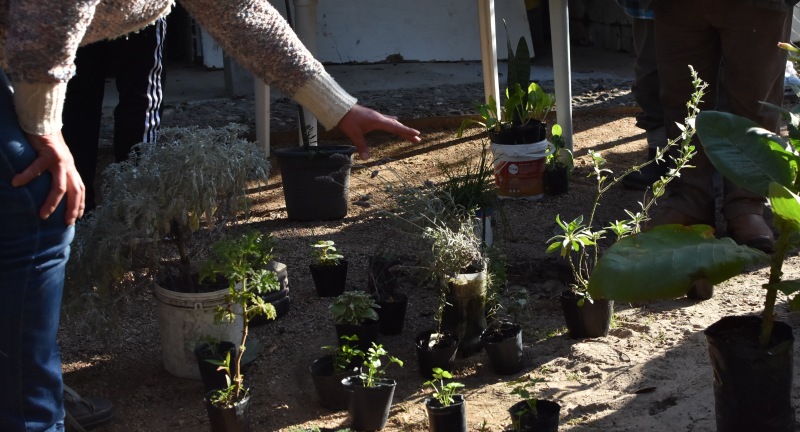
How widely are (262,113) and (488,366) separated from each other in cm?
251

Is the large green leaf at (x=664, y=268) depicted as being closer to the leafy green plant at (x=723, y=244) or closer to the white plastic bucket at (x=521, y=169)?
the leafy green plant at (x=723, y=244)

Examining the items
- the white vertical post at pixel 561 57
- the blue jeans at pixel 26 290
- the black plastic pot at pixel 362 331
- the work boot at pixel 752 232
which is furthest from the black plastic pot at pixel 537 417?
the white vertical post at pixel 561 57

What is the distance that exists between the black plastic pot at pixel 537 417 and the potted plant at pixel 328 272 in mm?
1212

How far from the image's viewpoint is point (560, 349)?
2949 millimetres

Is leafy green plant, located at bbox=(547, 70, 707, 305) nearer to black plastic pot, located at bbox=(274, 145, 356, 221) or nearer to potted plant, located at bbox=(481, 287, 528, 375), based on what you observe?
potted plant, located at bbox=(481, 287, 528, 375)

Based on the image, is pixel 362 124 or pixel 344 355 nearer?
pixel 362 124

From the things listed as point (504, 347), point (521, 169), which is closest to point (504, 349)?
point (504, 347)

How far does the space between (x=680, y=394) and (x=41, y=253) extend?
1.68m

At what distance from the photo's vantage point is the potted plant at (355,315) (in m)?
2.84

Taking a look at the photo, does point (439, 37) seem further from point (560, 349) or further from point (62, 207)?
point (62, 207)

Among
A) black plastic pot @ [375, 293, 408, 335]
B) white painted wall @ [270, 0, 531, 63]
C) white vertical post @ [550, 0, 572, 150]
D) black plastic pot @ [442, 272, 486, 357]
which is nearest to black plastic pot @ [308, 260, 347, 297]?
black plastic pot @ [375, 293, 408, 335]

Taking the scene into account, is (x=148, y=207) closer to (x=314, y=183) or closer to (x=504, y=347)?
(x=504, y=347)

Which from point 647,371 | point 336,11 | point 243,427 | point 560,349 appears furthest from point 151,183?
point 336,11

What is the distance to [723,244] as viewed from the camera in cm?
206
